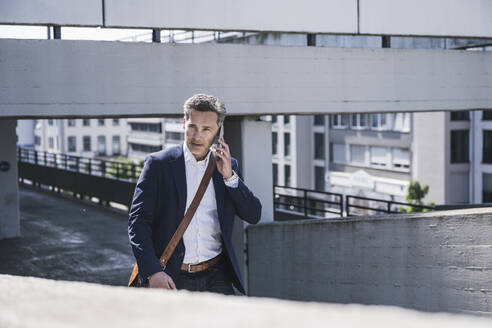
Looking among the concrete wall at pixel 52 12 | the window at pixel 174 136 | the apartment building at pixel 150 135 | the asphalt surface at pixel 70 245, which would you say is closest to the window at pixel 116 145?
the apartment building at pixel 150 135

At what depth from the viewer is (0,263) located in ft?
40.9

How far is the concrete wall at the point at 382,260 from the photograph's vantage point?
22.5 feet

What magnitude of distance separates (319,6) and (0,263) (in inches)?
284

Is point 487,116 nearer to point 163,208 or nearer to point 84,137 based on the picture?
point 163,208

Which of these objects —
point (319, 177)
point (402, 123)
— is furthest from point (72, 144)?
point (402, 123)

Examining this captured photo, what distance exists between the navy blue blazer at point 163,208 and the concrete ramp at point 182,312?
110 inches

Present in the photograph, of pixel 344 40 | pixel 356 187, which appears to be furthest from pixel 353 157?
pixel 344 40

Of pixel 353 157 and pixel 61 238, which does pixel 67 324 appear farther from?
pixel 353 157

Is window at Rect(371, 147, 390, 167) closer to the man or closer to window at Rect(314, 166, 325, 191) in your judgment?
window at Rect(314, 166, 325, 191)

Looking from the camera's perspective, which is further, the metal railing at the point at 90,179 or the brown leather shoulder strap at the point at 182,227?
the metal railing at the point at 90,179

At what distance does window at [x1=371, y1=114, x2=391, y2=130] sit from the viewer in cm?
6388

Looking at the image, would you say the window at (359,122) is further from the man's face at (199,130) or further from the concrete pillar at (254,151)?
the man's face at (199,130)

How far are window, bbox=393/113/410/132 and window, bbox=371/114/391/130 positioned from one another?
116 cm

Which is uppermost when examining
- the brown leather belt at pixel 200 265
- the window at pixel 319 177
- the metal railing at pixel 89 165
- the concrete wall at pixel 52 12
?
the concrete wall at pixel 52 12
